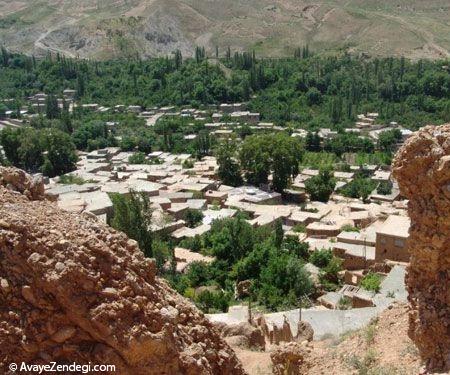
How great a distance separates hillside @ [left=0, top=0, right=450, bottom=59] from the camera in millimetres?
94875

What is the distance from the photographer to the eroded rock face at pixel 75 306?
639 centimetres

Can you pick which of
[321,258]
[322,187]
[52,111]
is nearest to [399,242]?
[321,258]

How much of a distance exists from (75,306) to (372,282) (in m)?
13.1

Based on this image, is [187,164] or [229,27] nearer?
[187,164]

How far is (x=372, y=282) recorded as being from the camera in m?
17.6

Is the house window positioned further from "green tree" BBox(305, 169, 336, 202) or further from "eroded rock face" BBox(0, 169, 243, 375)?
"green tree" BBox(305, 169, 336, 202)

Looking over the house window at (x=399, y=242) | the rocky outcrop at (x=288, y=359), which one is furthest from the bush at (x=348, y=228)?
the rocky outcrop at (x=288, y=359)

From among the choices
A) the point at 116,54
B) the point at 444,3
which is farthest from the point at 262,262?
the point at 444,3

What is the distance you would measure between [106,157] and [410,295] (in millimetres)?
40778

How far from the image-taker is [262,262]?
2014 cm

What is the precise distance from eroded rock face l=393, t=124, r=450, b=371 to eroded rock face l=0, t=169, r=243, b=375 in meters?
3.35

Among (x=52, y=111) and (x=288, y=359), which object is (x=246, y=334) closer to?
(x=288, y=359)

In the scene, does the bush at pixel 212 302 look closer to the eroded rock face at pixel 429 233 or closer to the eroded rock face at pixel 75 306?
the eroded rock face at pixel 429 233

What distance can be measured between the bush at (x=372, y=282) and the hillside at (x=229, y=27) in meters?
75.2
